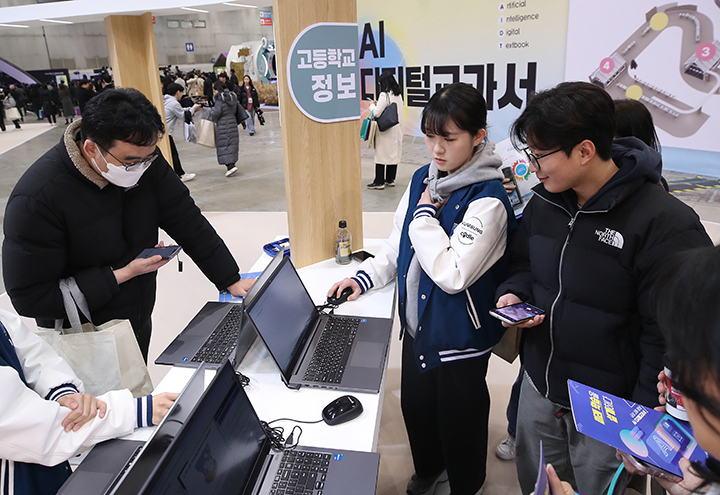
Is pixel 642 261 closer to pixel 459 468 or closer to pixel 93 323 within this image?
pixel 459 468

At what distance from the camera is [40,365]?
1.33 m

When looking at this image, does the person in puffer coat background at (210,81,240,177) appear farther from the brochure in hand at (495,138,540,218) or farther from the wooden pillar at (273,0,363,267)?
the brochure in hand at (495,138,540,218)

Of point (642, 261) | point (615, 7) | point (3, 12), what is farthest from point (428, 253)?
point (3, 12)

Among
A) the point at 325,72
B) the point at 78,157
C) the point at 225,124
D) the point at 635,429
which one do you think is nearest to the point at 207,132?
the point at 225,124

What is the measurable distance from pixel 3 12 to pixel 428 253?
20.8 feet

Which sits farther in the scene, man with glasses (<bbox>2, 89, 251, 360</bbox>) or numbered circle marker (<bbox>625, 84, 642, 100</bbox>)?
numbered circle marker (<bbox>625, 84, 642, 100</bbox>)

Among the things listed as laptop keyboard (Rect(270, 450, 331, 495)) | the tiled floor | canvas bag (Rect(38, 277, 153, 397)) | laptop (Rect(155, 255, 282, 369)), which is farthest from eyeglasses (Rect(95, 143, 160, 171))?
the tiled floor

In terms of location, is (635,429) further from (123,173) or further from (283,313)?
(123,173)

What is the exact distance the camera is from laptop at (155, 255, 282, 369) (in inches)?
64.7

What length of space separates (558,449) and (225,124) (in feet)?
22.0

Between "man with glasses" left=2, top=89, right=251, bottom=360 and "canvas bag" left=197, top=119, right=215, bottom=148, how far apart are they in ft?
18.9

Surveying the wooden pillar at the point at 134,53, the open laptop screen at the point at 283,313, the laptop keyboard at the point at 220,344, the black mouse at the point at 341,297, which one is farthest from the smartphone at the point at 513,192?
the wooden pillar at the point at 134,53

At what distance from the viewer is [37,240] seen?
162 cm

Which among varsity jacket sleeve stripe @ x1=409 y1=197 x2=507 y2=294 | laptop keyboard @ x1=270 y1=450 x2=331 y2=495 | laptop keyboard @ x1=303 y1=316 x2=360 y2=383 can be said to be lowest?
laptop keyboard @ x1=270 y1=450 x2=331 y2=495
